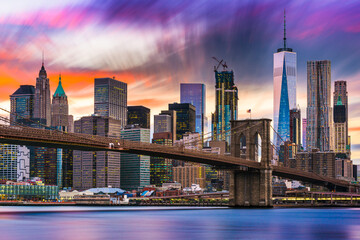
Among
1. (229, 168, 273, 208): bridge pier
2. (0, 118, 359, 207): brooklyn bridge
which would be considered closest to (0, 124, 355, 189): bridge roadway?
(0, 118, 359, 207): brooklyn bridge

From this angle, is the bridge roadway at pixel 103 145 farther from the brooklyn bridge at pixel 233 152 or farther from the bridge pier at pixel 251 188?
the bridge pier at pixel 251 188

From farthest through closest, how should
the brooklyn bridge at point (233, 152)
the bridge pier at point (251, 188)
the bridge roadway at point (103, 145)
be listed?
the bridge pier at point (251, 188) → the brooklyn bridge at point (233, 152) → the bridge roadway at point (103, 145)

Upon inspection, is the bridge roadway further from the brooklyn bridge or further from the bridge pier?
the bridge pier

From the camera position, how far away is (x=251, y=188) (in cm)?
7531

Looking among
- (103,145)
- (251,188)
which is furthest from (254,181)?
(103,145)

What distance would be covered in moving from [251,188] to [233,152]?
6.15 m

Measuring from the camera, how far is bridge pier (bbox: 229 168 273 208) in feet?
243

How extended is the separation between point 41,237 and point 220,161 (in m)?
34.3

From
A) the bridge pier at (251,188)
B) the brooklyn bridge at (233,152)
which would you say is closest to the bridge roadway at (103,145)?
the brooklyn bridge at (233,152)

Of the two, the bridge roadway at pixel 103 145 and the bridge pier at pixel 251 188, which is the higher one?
the bridge roadway at pixel 103 145

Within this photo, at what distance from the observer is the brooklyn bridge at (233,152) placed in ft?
184

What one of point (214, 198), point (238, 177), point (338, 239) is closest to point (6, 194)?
point (214, 198)

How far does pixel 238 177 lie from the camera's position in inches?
2977

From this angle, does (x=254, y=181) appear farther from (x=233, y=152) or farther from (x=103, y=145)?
(x=103, y=145)
